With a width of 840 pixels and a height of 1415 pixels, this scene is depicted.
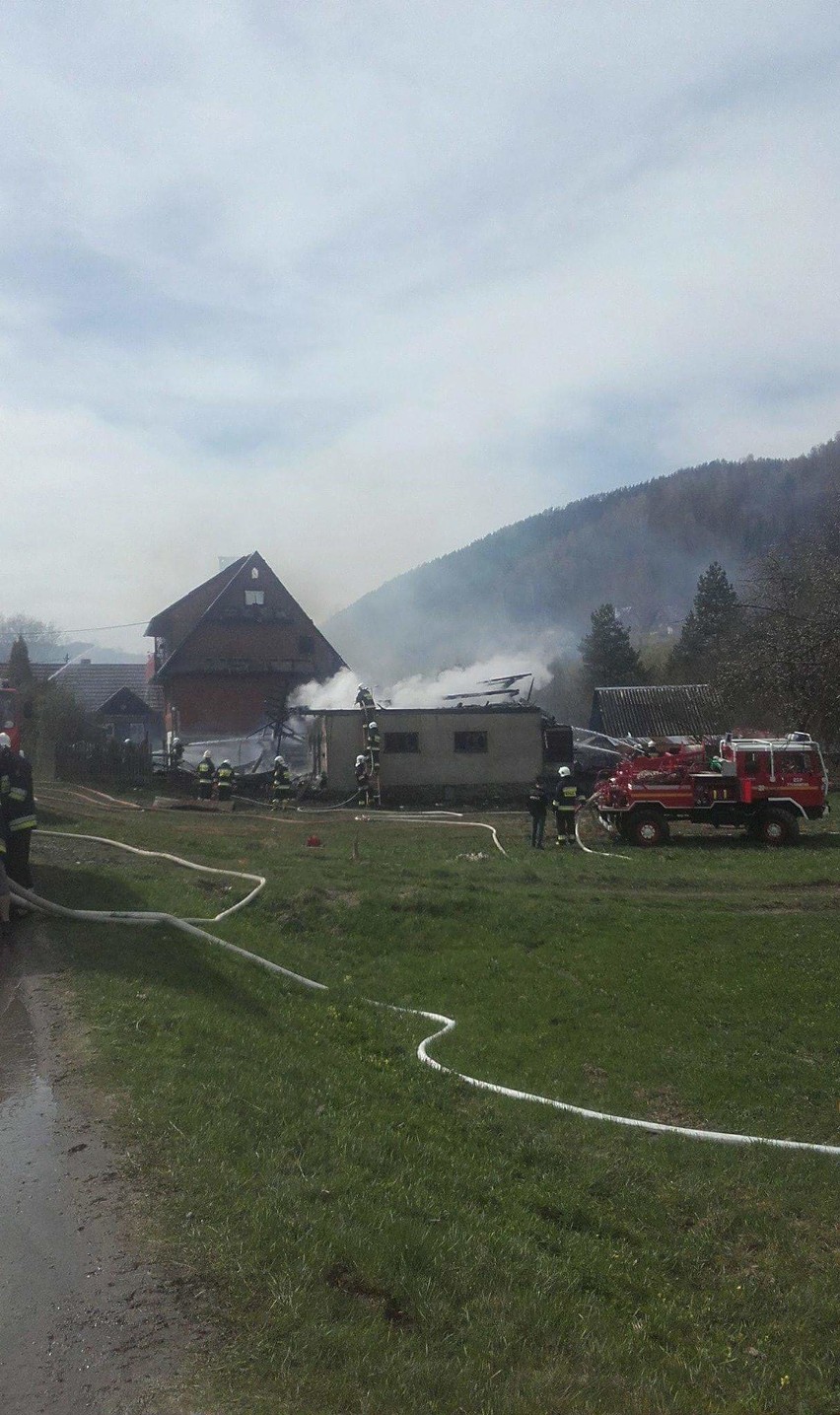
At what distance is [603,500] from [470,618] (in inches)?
2173

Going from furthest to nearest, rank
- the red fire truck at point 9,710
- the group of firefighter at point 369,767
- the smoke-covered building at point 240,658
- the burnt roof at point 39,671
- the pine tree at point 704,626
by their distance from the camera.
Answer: the pine tree at point 704,626
the burnt roof at point 39,671
the smoke-covered building at point 240,658
the group of firefighter at point 369,767
the red fire truck at point 9,710

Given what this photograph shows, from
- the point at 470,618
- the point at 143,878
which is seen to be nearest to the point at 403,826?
the point at 143,878

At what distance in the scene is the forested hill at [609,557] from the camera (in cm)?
11719

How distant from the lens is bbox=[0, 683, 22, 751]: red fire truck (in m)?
18.1

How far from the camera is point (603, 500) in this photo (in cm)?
16088

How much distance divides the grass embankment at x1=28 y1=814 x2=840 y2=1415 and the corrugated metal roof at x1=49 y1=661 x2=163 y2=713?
162 feet

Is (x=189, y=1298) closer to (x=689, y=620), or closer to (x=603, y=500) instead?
(x=689, y=620)

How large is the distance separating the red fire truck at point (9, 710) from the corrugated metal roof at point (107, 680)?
144ft

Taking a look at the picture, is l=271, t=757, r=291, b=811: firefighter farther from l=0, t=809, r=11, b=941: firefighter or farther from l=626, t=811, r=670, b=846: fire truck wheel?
l=0, t=809, r=11, b=941: firefighter

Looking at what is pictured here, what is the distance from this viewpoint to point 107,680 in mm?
67000

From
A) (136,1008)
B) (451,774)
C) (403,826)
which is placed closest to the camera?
(136,1008)

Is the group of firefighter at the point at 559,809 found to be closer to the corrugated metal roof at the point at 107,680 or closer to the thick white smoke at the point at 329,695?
the thick white smoke at the point at 329,695

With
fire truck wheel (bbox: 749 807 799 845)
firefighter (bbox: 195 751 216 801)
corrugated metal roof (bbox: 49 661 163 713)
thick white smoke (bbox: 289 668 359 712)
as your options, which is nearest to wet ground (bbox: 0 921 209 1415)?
fire truck wheel (bbox: 749 807 799 845)

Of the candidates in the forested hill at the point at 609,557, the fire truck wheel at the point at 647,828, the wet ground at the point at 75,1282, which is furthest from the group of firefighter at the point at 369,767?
the forested hill at the point at 609,557
